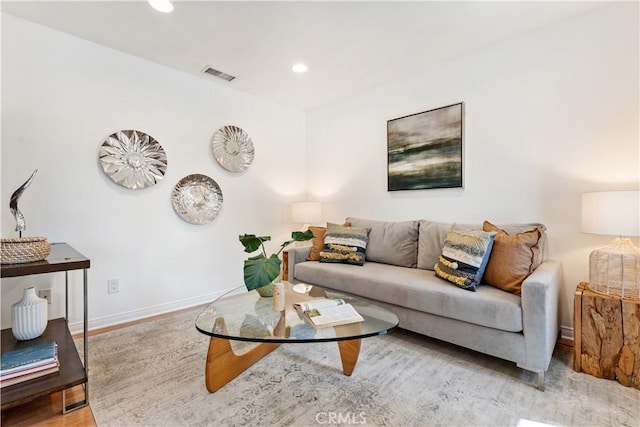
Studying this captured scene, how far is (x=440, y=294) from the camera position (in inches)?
77.1

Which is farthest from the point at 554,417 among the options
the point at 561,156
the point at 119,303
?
the point at 119,303

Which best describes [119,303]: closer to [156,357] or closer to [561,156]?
[156,357]

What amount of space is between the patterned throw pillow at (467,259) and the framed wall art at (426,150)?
0.78 metres

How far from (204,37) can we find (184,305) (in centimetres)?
243

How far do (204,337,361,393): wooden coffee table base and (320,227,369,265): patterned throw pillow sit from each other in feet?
3.47

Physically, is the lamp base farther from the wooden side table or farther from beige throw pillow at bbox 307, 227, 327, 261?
beige throw pillow at bbox 307, 227, 327, 261

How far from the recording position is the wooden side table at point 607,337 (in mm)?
1638

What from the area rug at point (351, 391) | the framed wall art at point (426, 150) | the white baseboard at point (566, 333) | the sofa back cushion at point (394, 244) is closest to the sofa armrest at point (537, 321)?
the area rug at point (351, 391)

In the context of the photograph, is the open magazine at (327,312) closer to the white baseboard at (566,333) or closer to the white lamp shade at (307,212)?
the white baseboard at (566,333)

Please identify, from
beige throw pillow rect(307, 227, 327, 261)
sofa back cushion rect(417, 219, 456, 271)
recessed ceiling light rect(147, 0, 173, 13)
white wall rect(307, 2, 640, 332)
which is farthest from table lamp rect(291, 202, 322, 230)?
recessed ceiling light rect(147, 0, 173, 13)

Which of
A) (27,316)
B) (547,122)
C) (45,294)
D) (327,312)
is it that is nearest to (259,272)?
(327,312)

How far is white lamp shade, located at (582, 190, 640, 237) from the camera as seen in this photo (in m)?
1.64

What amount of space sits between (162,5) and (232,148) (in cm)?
149

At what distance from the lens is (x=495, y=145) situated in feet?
8.29
